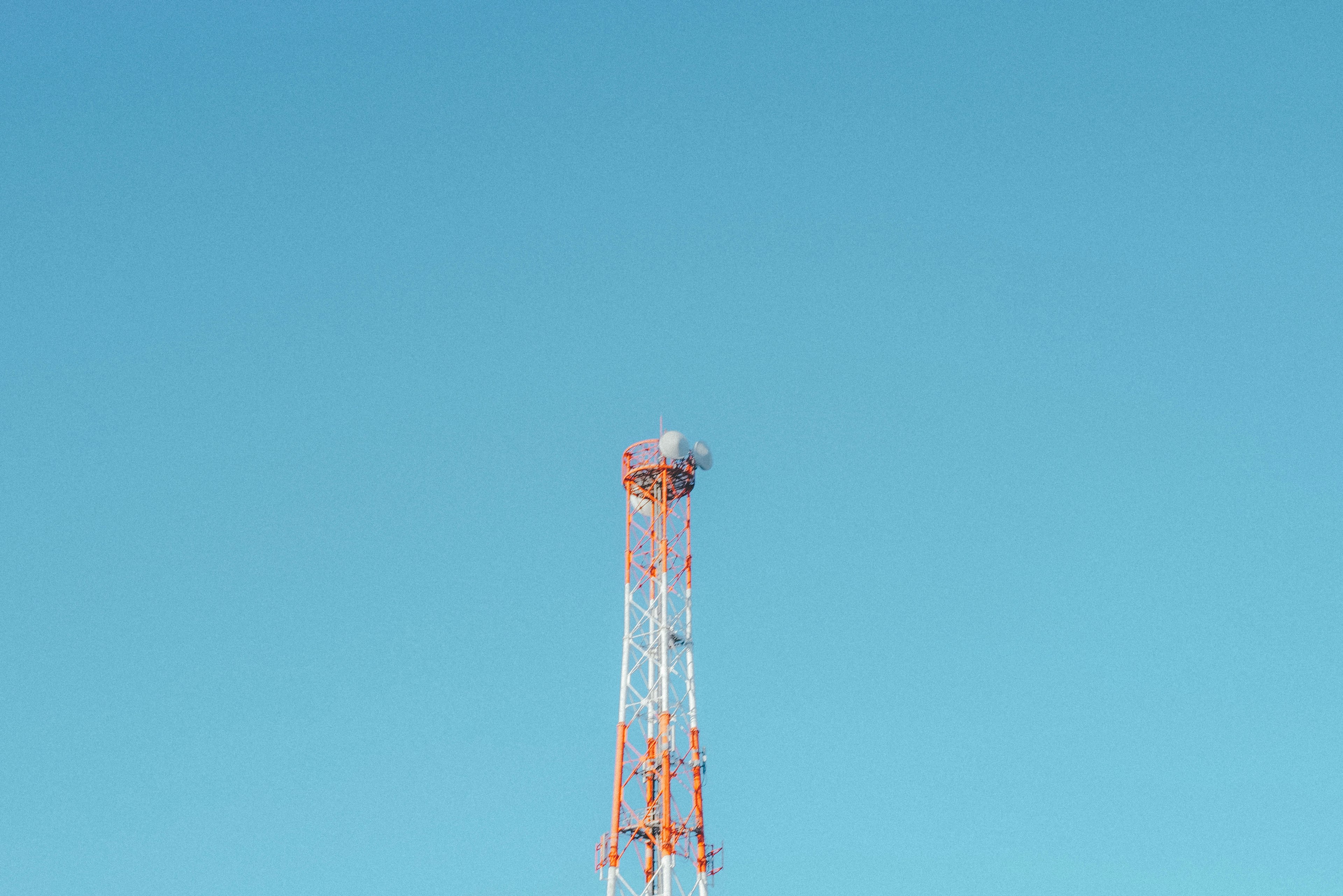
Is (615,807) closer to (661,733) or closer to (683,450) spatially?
(661,733)

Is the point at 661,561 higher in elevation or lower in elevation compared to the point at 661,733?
higher

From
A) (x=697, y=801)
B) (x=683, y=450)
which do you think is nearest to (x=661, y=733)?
(x=697, y=801)

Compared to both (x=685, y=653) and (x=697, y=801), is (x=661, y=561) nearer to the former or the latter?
(x=685, y=653)

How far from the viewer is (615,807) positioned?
74.5 metres

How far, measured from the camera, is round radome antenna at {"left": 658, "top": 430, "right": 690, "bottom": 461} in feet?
269

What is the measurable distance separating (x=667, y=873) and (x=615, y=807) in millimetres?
3551

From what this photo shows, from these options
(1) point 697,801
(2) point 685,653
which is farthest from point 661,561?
(1) point 697,801

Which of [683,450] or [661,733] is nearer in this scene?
[661,733]

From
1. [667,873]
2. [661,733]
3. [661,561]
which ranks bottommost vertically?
[667,873]

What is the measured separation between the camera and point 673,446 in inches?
3233

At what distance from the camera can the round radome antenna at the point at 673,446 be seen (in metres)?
82.1

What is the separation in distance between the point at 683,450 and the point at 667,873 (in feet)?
59.9

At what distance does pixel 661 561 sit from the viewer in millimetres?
80812

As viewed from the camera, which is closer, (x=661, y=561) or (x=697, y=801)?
(x=697, y=801)
